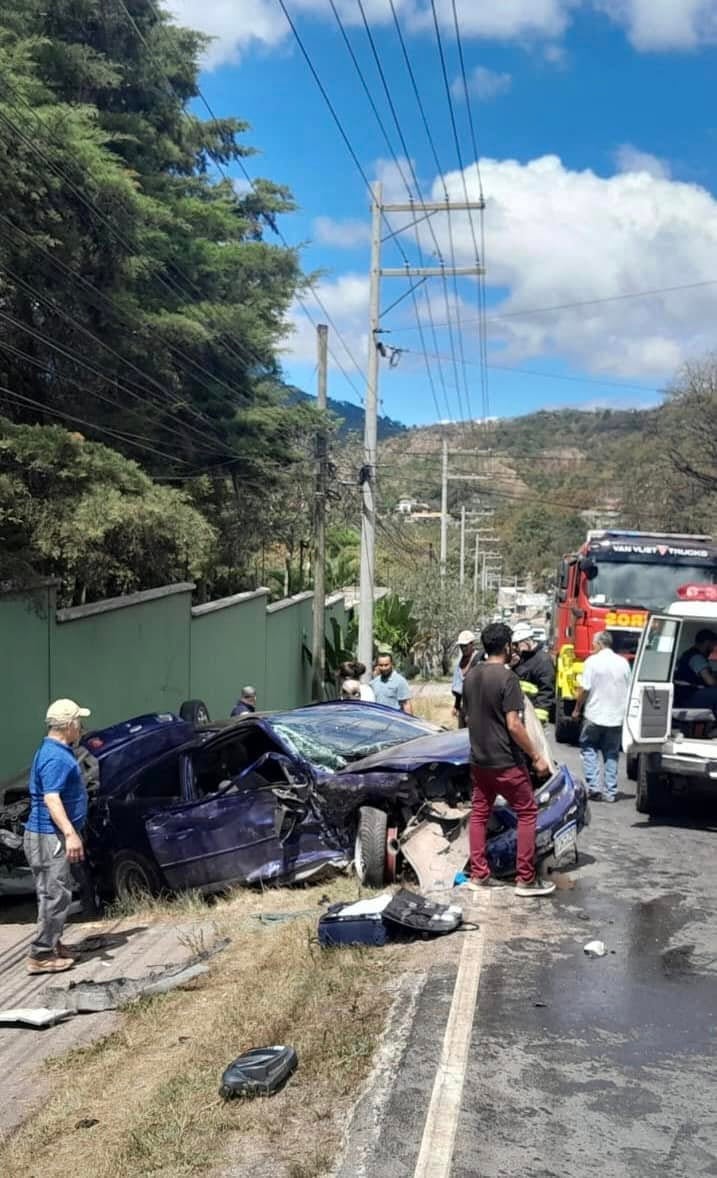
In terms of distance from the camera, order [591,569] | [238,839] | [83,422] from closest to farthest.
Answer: [238,839]
[83,422]
[591,569]

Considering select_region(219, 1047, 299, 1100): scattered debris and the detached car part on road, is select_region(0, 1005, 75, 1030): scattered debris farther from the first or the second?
the detached car part on road

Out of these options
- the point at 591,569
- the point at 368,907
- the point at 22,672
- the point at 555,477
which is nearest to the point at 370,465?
the point at 591,569

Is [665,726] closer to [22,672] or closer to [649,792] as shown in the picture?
[649,792]

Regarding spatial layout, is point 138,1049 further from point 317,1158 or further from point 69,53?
point 69,53

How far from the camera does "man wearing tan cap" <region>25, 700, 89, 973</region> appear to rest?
23.0 ft

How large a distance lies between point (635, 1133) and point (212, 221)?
19770mm

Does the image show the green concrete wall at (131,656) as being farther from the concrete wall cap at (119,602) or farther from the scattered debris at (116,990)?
the scattered debris at (116,990)

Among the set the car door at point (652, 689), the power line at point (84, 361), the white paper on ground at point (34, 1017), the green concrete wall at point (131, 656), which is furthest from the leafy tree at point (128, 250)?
the white paper on ground at point (34, 1017)

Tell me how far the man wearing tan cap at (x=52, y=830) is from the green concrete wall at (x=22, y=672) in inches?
181

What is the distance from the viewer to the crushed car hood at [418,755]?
300 inches

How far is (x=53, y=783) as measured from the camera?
6.97 m

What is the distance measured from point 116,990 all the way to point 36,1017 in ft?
1.47

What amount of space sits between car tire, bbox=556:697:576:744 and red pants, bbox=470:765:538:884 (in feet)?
30.9

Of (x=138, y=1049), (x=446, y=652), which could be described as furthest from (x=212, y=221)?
(x=446, y=652)
